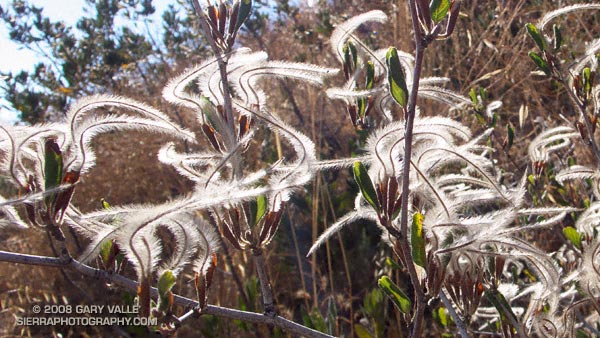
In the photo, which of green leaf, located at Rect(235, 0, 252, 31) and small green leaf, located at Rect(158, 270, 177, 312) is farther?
green leaf, located at Rect(235, 0, 252, 31)

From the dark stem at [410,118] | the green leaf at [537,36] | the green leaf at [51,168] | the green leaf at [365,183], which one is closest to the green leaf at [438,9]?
the dark stem at [410,118]

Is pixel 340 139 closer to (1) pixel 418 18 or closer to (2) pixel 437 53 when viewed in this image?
(2) pixel 437 53

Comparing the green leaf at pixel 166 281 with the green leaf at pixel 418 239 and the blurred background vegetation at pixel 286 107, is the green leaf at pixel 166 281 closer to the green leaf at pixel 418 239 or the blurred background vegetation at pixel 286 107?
the green leaf at pixel 418 239

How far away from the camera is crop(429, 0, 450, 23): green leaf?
0.62 m

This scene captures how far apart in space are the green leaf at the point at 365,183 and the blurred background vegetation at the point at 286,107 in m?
1.67

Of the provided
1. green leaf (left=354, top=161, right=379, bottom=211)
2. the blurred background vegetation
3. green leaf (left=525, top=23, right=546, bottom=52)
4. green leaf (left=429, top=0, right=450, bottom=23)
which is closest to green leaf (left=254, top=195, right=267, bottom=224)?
green leaf (left=354, top=161, right=379, bottom=211)

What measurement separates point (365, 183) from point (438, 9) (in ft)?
0.65

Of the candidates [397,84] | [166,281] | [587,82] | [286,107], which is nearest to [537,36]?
[587,82]

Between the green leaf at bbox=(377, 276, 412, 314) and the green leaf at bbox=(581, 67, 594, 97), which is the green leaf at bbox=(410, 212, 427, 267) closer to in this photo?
the green leaf at bbox=(377, 276, 412, 314)

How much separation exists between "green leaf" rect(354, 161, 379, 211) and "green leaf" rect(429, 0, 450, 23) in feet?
0.57

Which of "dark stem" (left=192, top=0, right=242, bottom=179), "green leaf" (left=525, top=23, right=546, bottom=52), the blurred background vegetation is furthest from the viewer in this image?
the blurred background vegetation

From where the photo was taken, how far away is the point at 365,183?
2.18 feet

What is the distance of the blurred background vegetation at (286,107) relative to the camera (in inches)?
109

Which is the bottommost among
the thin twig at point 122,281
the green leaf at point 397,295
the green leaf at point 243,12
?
the green leaf at point 397,295
